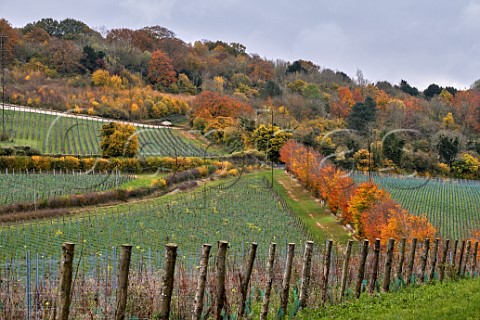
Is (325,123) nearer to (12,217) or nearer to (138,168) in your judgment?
(138,168)

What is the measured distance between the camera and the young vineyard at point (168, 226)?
25.6 metres

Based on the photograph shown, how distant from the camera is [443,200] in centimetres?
5112

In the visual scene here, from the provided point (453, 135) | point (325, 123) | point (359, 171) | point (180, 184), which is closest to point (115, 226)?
point (180, 184)

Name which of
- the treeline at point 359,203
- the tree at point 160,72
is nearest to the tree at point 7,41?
the tree at point 160,72

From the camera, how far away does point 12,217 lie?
3111cm

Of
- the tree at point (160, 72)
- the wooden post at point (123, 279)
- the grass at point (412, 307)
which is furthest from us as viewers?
the tree at point (160, 72)

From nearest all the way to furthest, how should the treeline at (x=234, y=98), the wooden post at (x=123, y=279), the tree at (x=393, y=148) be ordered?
1. the wooden post at (x=123, y=279)
2. the tree at (x=393, y=148)
3. the treeline at (x=234, y=98)

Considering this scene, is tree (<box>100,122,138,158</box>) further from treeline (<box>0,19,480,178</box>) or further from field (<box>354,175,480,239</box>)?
Answer: field (<box>354,175,480,239</box>)

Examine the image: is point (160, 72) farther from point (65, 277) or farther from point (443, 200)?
point (65, 277)

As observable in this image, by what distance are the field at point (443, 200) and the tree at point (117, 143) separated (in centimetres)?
2322

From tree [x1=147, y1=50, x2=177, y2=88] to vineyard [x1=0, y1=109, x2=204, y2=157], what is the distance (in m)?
32.1

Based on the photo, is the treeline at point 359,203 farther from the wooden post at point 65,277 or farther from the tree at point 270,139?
the wooden post at point 65,277

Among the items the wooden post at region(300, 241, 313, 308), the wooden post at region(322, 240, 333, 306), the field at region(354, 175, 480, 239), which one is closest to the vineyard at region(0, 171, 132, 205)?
the field at region(354, 175, 480, 239)

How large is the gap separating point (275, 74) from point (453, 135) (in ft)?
189
